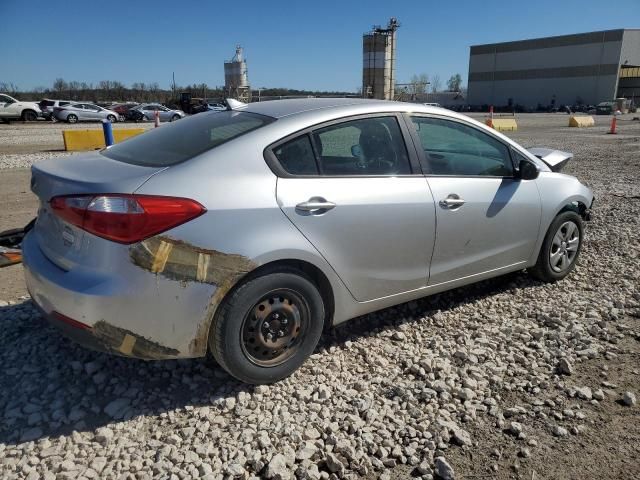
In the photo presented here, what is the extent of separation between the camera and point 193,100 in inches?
1971

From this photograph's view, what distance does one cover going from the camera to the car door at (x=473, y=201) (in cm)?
354

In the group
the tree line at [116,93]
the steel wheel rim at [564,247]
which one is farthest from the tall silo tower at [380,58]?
the steel wheel rim at [564,247]

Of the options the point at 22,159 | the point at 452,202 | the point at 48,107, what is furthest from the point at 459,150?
the point at 48,107

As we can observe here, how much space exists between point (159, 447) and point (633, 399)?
2675 millimetres

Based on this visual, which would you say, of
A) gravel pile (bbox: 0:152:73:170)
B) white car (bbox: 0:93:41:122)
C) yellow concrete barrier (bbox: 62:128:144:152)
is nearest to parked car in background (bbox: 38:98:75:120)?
white car (bbox: 0:93:41:122)

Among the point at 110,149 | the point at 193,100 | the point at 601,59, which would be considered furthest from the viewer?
the point at 601,59

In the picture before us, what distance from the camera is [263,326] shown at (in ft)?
9.42

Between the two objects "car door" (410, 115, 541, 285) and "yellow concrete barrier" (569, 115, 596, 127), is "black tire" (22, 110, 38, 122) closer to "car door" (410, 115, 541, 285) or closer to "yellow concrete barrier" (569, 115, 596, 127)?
"yellow concrete barrier" (569, 115, 596, 127)

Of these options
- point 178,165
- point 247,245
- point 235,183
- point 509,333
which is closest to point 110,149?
point 178,165

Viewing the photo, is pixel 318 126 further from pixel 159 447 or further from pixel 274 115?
pixel 159 447

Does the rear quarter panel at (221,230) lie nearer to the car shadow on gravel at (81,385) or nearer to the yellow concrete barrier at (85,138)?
the car shadow on gravel at (81,385)

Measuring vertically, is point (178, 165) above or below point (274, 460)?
above

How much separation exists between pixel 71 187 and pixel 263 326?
1.27 m

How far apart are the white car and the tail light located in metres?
34.2
